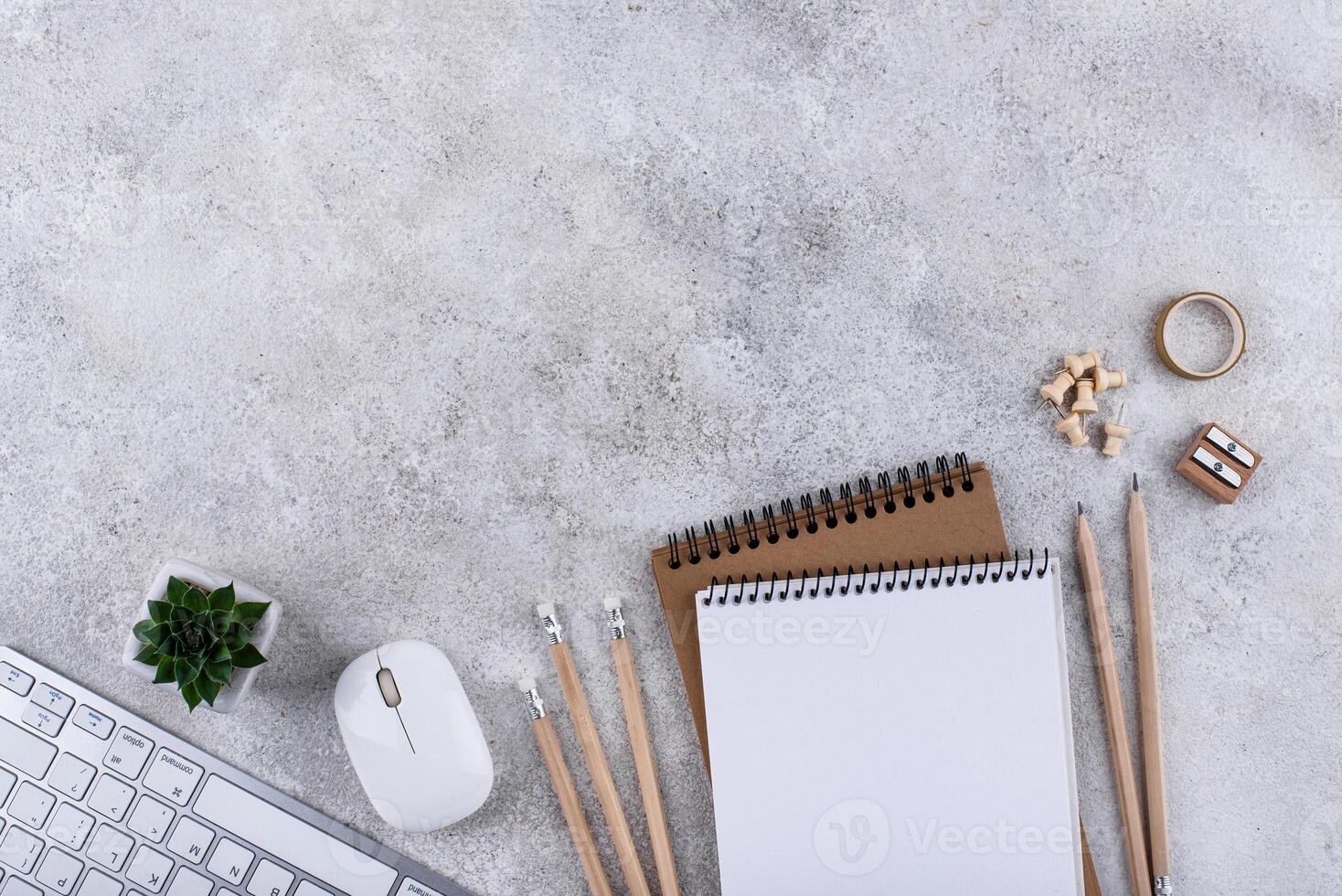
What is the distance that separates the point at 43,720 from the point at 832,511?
693 millimetres

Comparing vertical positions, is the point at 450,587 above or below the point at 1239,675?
below

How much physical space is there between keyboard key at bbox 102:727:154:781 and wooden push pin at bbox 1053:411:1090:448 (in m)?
0.82

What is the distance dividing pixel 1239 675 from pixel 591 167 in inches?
28.1

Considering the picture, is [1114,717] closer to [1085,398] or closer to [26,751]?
[1085,398]

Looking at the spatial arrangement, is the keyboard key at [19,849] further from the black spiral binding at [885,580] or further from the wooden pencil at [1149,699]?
the wooden pencil at [1149,699]

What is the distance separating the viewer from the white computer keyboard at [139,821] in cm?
72

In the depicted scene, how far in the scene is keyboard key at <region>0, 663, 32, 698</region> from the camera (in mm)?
744

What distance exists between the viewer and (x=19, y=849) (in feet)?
2.36

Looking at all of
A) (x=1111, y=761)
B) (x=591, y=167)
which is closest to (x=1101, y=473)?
(x=1111, y=761)

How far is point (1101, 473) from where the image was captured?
758mm

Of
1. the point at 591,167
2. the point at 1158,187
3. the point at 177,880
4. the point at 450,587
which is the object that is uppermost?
the point at 1158,187

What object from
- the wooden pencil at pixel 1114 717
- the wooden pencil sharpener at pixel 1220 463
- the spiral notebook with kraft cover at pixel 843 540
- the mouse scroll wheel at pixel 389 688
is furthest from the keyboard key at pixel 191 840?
the wooden pencil sharpener at pixel 1220 463

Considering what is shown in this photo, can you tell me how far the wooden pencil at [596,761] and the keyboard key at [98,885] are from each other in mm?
399

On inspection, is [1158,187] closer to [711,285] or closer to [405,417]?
[711,285]
